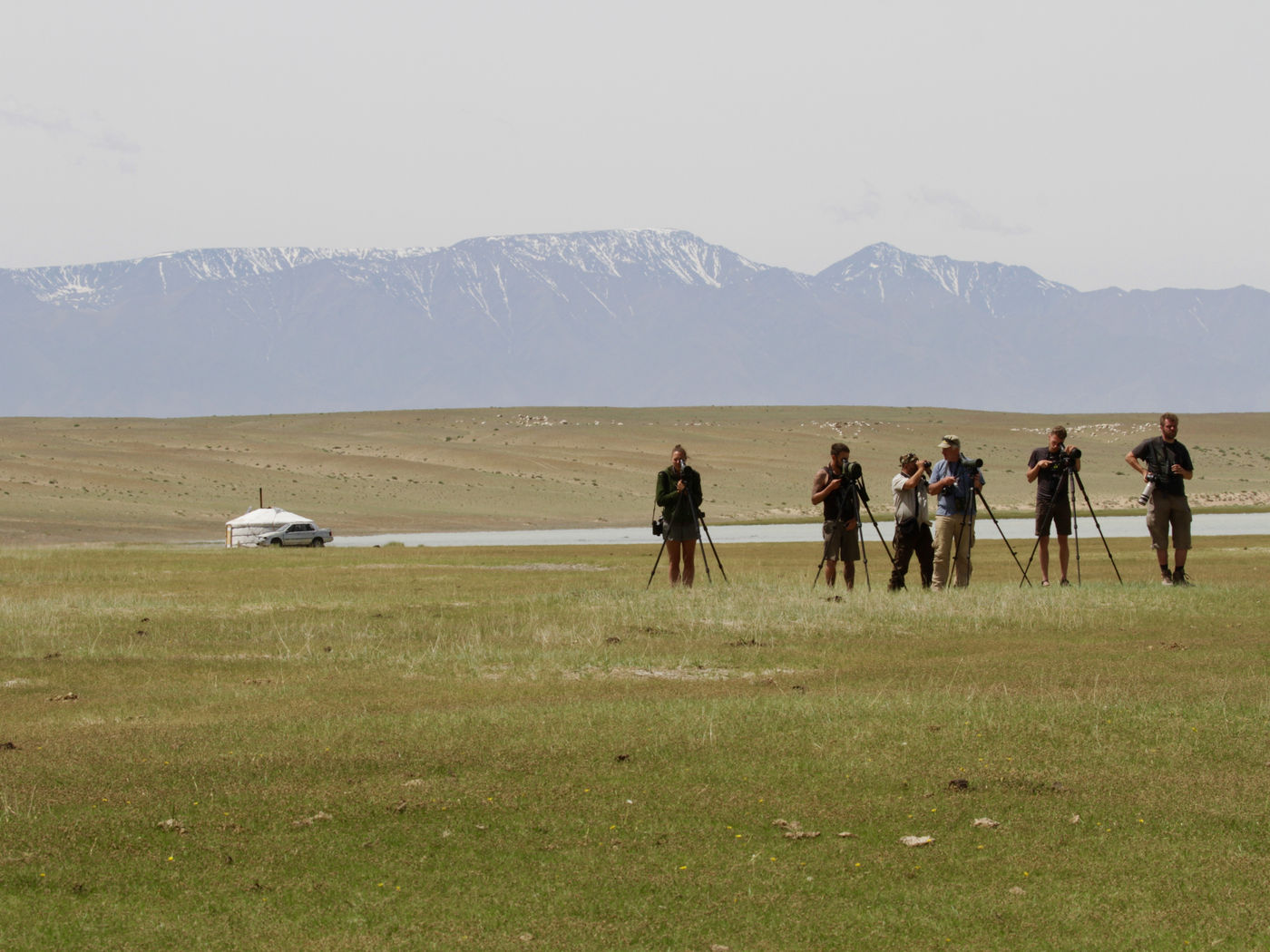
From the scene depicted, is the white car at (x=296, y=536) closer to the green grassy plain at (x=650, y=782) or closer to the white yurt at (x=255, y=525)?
the white yurt at (x=255, y=525)

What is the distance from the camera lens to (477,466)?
317 feet

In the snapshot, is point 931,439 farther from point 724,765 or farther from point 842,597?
point 724,765

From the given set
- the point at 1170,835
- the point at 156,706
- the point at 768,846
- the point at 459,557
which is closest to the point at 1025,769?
the point at 1170,835

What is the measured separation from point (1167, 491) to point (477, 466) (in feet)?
255

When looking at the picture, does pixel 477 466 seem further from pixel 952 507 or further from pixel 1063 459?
pixel 952 507

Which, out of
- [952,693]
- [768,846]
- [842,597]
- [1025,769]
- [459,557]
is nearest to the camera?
[768,846]

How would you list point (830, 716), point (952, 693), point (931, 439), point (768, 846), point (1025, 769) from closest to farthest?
1. point (768, 846)
2. point (1025, 769)
3. point (830, 716)
4. point (952, 693)
5. point (931, 439)

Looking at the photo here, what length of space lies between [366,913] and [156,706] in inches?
247

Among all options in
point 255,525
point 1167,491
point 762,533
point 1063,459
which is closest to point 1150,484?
point 1167,491

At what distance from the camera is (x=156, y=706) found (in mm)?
12773

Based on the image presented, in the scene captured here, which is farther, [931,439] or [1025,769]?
[931,439]

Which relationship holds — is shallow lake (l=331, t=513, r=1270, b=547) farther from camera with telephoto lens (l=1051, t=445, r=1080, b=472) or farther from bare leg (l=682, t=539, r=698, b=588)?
camera with telephoto lens (l=1051, t=445, r=1080, b=472)

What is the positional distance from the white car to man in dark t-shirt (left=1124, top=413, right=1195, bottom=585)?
36.5 meters

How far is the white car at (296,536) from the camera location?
2084 inches
